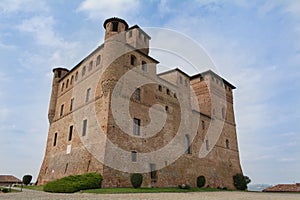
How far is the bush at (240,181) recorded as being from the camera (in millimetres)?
33188

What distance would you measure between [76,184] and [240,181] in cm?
2542

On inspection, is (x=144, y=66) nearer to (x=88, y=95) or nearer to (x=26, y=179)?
(x=88, y=95)

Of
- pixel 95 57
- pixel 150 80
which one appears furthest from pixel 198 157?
pixel 95 57

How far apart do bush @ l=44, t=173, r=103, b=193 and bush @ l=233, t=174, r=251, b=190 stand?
2319 cm

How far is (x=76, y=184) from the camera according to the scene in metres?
15.9

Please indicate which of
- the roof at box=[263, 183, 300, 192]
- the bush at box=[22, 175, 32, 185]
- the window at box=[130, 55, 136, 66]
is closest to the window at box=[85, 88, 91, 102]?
the window at box=[130, 55, 136, 66]

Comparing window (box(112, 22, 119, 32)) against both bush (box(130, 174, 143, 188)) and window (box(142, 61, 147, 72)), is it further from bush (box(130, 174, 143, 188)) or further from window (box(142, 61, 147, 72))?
bush (box(130, 174, 143, 188))

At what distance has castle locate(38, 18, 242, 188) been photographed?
20.0 metres

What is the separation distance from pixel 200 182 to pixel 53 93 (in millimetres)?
21345

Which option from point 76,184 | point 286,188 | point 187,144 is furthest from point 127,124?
point 286,188

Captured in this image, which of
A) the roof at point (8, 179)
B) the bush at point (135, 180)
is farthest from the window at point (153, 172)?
the roof at point (8, 179)

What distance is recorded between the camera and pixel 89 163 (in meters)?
19.6

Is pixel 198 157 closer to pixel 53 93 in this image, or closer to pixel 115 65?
pixel 115 65

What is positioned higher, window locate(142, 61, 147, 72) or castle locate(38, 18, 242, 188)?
window locate(142, 61, 147, 72)
